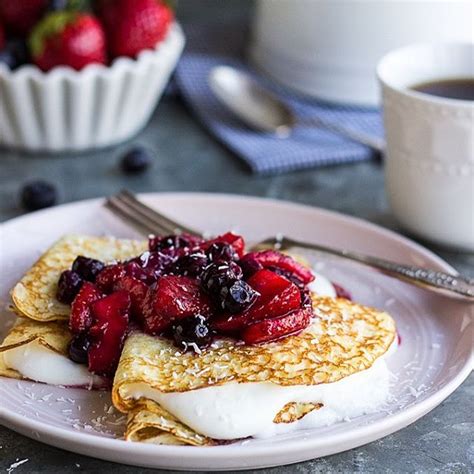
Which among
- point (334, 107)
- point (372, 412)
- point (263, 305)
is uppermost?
point (263, 305)

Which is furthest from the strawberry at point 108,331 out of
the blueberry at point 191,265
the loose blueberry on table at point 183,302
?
the blueberry at point 191,265

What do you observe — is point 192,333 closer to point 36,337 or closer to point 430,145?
point 36,337

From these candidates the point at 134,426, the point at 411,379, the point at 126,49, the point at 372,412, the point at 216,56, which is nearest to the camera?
the point at 134,426

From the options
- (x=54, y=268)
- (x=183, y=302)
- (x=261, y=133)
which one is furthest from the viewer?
(x=261, y=133)

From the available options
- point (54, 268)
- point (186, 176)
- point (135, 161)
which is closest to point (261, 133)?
point (186, 176)

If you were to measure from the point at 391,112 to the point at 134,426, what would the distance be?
3.64 feet

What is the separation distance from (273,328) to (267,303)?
43mm

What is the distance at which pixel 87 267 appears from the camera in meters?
1.69

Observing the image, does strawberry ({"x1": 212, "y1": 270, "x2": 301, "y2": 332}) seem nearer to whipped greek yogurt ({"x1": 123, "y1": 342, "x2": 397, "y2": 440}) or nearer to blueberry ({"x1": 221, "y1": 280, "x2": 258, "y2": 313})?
blueberry ({"x1": 221, "y1": 280, "x2": 258, "y2": 313})

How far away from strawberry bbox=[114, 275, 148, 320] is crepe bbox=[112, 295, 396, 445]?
0.17ft

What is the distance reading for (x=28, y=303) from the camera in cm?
164

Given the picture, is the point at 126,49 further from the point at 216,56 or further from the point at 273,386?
the point at 273,386

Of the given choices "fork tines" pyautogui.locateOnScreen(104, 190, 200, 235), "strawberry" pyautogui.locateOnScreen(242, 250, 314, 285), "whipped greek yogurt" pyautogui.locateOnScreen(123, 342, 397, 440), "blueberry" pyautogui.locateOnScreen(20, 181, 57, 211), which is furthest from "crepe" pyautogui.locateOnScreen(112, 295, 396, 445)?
"blueberry" pyautogui.locateOnScreen(20, 181, 57, 211)

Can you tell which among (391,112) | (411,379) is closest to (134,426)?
(411,379)
